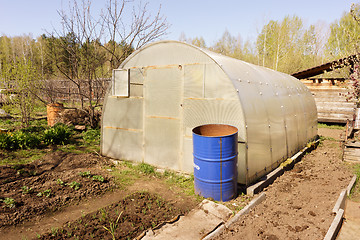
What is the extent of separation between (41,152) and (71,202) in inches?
181

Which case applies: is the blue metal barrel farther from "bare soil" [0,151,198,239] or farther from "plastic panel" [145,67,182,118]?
"plastic panel" [145,67,182,118]

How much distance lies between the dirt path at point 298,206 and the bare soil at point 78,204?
1.26 metres

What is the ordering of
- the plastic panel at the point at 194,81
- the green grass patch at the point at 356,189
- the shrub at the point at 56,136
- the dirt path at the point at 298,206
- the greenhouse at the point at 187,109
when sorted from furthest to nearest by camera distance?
1. the shrub at the point at 56,136
2. the plastic panel at the point at 194,81
3. the greenhouse at the point at 187,109
4. the green grass patch at the point at 356,189
5. the dirt path at the point at 298,206

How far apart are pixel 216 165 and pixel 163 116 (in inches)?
95.1

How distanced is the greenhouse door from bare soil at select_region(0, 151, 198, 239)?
0.76 meters

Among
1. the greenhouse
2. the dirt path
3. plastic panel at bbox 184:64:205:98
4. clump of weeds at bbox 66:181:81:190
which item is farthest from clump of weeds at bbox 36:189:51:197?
plastic panel at bbox 184:64:205:98

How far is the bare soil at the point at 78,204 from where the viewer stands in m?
3.88

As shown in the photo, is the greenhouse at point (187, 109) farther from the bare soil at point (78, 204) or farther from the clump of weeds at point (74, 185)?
the clump of weeds at point (74, 185)

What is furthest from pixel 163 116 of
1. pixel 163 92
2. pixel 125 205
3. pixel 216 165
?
pixel 125 205

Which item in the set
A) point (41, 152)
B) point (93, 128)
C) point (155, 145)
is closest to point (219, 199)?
point (155, 145)

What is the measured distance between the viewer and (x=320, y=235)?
3.73 meters

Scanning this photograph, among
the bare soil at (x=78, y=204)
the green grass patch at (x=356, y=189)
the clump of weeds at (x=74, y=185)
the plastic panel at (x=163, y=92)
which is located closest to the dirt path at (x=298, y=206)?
the green grass patch at (x=356, y=189)

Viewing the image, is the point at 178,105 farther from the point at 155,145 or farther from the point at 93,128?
the point at 93,128

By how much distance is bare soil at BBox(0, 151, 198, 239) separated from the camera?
3879 millimetres
